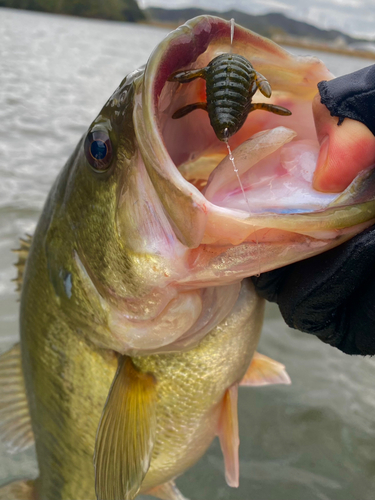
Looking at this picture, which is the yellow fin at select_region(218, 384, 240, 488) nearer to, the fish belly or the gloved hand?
the fish belly

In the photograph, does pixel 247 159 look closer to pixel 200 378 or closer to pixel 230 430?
pixel 200 378

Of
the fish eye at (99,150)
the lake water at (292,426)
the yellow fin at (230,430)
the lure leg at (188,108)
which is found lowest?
the lake water at (292,426)

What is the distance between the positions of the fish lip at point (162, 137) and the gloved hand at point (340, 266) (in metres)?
0.16

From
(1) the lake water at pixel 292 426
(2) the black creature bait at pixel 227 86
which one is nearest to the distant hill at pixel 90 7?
(1) the lake water at pixel 292 426

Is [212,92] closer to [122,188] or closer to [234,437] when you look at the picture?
[122,188]

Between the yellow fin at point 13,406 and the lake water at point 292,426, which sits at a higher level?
the yellow fin at point 13,406

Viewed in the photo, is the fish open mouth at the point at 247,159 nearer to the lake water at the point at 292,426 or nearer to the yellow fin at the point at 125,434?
the yellow fin at the point at 125,434

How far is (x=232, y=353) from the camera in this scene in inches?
57.3

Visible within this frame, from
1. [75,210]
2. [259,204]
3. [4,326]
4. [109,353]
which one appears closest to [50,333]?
[109,353]

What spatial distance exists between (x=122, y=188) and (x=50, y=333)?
69 centimetres

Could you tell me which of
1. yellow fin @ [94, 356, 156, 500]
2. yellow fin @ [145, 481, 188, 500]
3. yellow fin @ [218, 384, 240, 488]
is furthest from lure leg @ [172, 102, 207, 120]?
yellow fin @ [145, 481, 188, 500]

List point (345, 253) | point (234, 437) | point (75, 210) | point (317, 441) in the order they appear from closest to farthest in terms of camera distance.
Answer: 1. point (345, 253)
2. point (75, 210)
3. point (234, 437)
4. point (317, 441)

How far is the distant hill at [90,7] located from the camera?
54094mm

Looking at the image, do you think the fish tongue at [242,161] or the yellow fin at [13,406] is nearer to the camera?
the fish tongue at [242,161]
